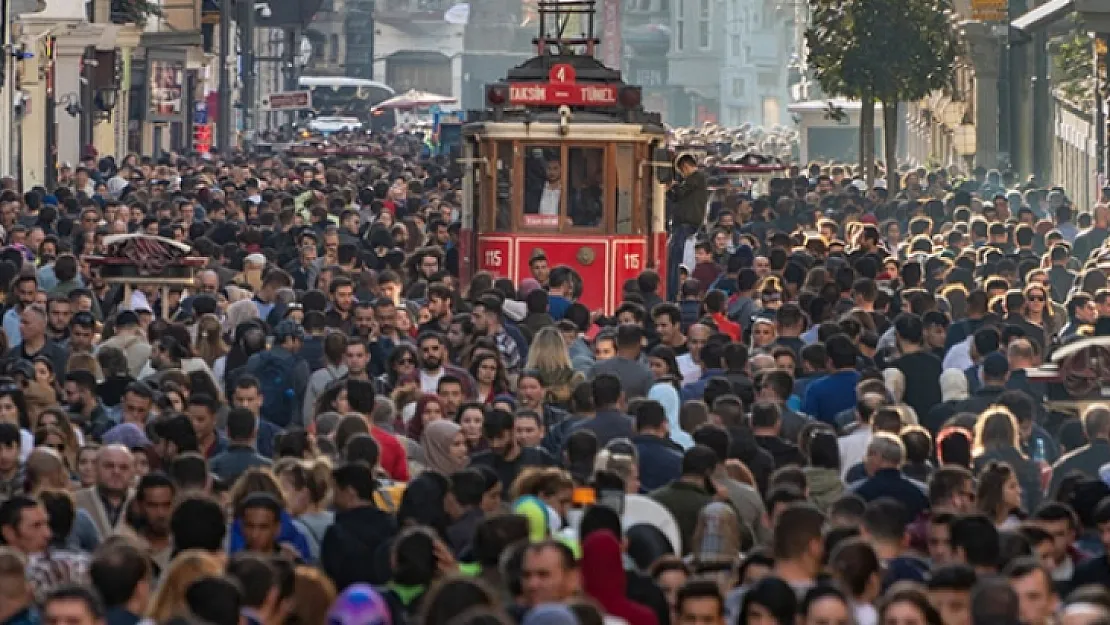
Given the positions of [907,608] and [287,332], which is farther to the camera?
[287,332]

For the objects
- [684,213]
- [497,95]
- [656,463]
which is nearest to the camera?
[656,463]

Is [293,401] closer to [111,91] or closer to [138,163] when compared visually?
[138,163]

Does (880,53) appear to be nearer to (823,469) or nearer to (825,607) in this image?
(823,469)

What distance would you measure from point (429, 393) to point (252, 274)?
7.58m

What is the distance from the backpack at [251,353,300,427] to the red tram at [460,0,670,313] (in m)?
9.87

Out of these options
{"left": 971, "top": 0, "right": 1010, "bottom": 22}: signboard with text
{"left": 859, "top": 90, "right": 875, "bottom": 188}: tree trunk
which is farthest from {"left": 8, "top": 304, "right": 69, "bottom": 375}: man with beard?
{"left": 971, "top": 0, "right": 1010, "bottom": 22}: signboard with text

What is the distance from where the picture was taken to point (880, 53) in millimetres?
57625

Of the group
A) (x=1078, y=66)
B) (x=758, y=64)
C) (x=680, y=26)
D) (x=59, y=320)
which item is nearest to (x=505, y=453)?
(x=59, y=320)

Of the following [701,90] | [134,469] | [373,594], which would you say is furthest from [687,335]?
[701,90]

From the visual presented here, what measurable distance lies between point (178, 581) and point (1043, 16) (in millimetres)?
47692

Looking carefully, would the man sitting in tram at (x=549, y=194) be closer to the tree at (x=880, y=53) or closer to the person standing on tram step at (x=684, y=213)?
the person standing on tram step at (x=684, y=213)

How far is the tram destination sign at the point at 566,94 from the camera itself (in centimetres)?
3034

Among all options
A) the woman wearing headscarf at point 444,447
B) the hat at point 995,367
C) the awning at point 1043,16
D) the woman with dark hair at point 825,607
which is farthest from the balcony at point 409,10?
the woman with dark hair at point 825,607

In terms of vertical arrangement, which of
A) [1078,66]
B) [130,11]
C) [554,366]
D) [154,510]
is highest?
[130,11]
